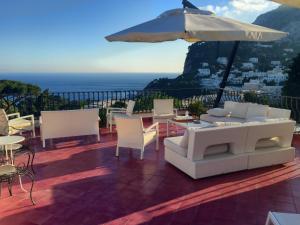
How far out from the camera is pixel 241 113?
22.4 feet

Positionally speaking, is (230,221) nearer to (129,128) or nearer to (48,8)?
(129,128)

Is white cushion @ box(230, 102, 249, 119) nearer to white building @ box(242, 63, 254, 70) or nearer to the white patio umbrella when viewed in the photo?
the white patio umbrella

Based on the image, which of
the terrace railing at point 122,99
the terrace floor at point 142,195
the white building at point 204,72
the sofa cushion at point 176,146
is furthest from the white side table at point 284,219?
the white building at point 204,72

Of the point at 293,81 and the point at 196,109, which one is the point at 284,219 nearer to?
the point at 196,109

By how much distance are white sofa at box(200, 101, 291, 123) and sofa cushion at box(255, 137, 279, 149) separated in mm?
1177

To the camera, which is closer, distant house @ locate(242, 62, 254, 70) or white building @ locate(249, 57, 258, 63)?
distant house @ locate(242, 62, 254, 70)

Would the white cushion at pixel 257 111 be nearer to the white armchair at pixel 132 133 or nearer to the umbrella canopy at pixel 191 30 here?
the umbrella canopy at pixel 191 30

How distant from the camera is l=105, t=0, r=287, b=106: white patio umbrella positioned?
457 cm

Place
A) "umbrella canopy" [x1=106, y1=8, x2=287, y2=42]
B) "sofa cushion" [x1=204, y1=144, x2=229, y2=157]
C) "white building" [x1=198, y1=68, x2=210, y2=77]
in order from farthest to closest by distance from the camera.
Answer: "white building" [x1=198, y1=68, x2=210, y2=77], "umbrella canopy" [x1=106, y1=8, x2=287, y2=42], "sofa cushion" [x1=204, y1=144, x2=229, y2=157]

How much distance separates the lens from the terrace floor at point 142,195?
124 inches

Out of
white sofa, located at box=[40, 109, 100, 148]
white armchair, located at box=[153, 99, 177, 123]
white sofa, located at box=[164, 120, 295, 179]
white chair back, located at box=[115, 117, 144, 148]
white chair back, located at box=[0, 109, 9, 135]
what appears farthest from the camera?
white armchair, located at box=[153, 99, 177, 123]

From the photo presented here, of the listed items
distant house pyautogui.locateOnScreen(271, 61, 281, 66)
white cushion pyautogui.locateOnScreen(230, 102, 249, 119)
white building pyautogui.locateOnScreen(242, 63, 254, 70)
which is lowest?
white cushion pyautogui.locateOnScreen(230, 102, 249, 119)

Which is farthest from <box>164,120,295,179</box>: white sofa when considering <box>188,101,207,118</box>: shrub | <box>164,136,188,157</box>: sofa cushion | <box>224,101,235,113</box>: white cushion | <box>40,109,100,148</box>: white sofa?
<box>188,101,207,118</box>: shrub

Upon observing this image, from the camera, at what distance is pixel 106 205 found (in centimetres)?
342
